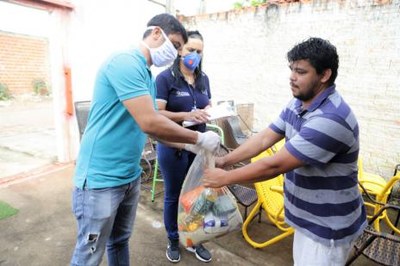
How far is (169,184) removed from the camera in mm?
2363

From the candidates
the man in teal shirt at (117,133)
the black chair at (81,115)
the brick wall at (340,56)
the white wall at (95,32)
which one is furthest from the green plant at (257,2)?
the man in teal shirt at (117,133)

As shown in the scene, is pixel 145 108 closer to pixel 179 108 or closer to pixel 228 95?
pixel 179 108

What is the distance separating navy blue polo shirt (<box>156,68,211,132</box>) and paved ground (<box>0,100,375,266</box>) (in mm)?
1235

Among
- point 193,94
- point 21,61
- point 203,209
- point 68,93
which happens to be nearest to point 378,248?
point 203,209

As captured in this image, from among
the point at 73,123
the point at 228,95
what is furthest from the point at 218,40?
the point at 73,123

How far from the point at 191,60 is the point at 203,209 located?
114cm

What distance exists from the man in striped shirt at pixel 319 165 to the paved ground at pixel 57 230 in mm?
1315

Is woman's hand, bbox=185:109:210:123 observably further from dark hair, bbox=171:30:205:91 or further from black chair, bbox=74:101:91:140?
black chair, bbox=74:101:91:140

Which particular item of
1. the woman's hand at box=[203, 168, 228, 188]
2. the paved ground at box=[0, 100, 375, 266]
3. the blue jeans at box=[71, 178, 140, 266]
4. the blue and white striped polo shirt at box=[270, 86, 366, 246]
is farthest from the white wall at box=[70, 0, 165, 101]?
the blue and white striped polo shirt at box=[270, 86, 366, 246]

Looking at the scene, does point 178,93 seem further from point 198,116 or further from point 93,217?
point 93,217

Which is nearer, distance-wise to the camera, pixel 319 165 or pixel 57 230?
pixel 319 165

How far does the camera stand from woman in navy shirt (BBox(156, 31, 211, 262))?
2186mm

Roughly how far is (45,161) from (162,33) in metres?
4.07

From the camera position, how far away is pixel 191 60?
227 centimetres
